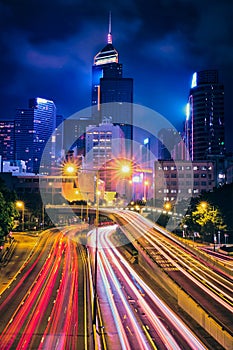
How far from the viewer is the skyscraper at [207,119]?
149875 millimetres

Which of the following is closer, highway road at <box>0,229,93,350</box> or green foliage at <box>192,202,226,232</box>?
highway road at <box>0,229,93,350</box>

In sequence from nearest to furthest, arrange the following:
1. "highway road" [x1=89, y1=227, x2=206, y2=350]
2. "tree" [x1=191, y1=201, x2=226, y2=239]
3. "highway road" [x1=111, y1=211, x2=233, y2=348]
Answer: "highway road" [x1=89, y1=227, x2=206, y2=350] < "highway road" [x1=111, y1=211, x2=233, y2=348] < "tree" [x1=191, y1=201, x2=226, y2=239]

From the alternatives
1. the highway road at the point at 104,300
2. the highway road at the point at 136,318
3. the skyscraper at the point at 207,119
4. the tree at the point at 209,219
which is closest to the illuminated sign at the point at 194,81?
the skyscraper at the point at 207,119

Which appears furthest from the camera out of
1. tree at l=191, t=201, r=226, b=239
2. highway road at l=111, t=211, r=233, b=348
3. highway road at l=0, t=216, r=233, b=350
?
tree at l=191, t=201, r=226, b=239

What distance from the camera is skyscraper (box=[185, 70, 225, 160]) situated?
492 feet

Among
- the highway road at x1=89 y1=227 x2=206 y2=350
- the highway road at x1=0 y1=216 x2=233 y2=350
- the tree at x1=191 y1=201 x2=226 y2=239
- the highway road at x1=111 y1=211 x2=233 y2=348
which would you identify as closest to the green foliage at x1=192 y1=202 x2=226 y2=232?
the tree at x1=191 y1=201 x2=226 y2=239

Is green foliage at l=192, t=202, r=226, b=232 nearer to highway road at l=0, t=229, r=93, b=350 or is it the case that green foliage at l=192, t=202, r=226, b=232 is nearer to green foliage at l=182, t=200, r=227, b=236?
green foliage at l=182, t=200, r=227, b=236

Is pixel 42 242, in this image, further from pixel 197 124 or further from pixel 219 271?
pixel 197 124

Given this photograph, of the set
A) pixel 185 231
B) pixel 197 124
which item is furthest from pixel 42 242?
pixel 197 124

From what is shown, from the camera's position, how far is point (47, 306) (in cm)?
2512

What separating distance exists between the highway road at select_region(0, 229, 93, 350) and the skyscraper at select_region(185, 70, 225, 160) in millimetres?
114277

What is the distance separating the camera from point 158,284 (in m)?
33.5

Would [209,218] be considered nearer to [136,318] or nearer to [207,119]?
[136,318]

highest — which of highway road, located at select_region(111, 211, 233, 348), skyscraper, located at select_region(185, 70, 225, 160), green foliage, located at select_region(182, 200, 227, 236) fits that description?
skyscraper, located at select_region(185, 70, 225, 160)
